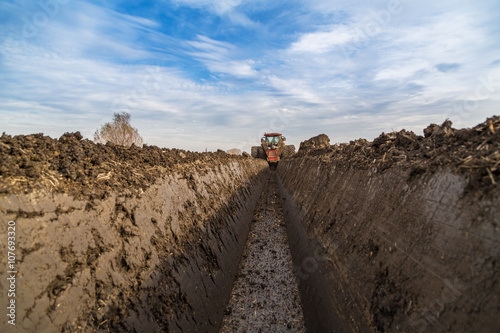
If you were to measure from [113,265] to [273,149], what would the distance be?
22217mm

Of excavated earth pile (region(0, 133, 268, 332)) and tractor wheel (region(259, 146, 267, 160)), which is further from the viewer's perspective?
tractor wheel (region(259, 146, 267, 160))

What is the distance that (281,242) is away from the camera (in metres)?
6.68

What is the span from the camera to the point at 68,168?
269 centimetres

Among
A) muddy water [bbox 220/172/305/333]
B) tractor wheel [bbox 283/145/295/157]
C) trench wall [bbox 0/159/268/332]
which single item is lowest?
muddy water [bbox 220/172/305/333]

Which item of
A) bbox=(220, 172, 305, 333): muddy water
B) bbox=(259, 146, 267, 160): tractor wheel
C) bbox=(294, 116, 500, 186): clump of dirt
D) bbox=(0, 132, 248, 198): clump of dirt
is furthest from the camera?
bbox=(259, 146, 267, 160): tractor wheel

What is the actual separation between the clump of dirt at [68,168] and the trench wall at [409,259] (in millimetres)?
2805

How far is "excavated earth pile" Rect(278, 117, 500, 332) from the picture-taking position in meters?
1.51

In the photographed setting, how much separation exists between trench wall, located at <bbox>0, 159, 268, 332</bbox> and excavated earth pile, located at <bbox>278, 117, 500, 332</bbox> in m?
1.71

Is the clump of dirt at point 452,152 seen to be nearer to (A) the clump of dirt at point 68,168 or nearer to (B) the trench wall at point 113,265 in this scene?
(B) the trench wall at point 113,265

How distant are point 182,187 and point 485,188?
3973 millimetres

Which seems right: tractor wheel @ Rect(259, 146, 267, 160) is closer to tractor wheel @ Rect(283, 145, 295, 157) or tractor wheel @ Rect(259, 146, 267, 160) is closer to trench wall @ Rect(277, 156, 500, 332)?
tractor wheel @ Rect(283, 145, 295, 157)

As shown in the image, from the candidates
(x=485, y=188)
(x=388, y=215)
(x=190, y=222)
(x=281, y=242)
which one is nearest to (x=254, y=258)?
(x=281, y=242)

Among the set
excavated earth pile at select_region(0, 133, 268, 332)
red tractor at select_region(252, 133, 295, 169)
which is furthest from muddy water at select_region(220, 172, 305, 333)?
red tractor at select_region(252, 133, 295, 169)

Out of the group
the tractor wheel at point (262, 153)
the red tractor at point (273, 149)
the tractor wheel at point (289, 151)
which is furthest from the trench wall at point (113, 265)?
the tractor wheel at point (262, 153)
